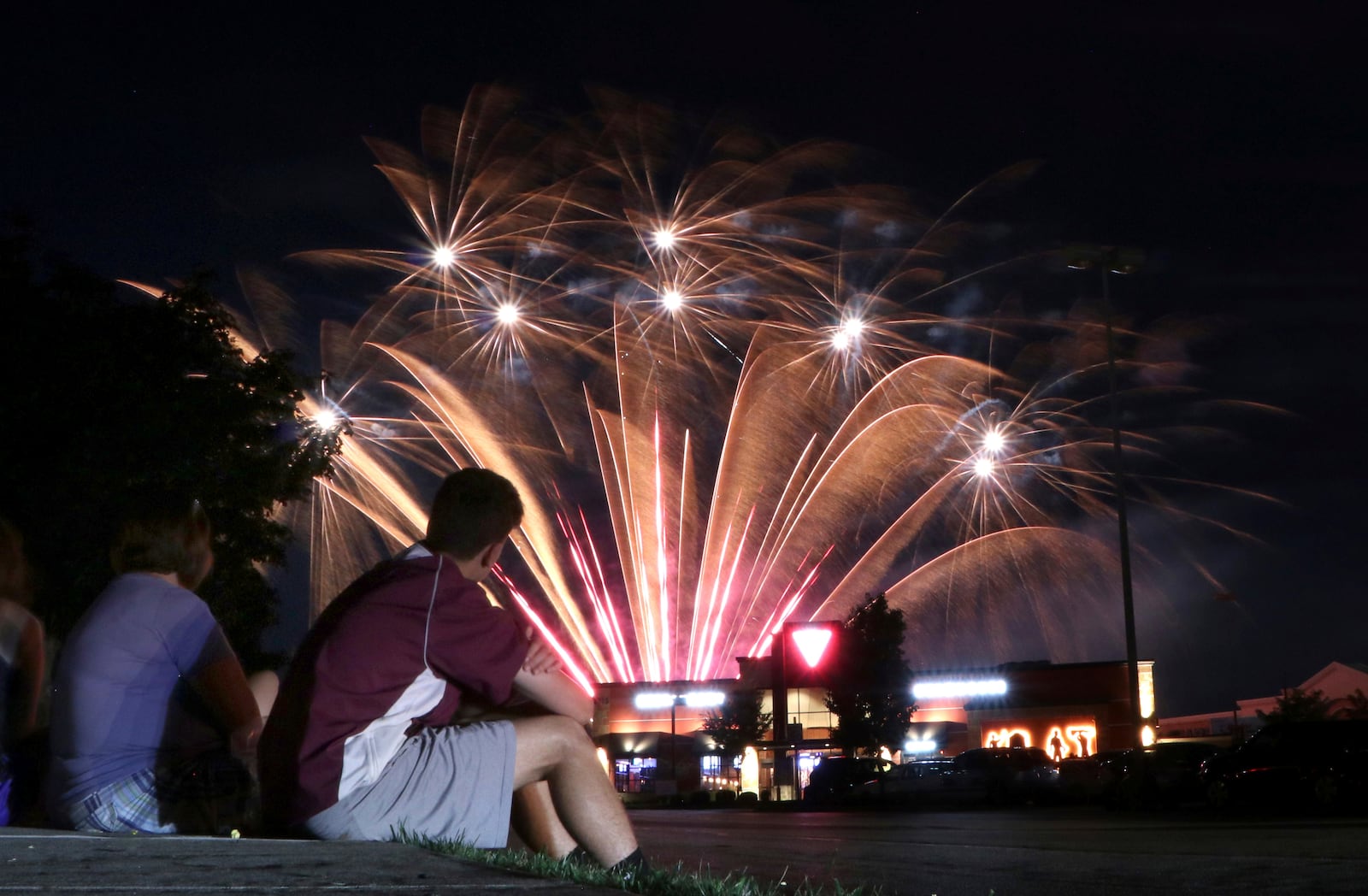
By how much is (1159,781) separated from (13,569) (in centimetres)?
2106

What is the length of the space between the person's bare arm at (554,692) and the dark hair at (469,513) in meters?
0.43

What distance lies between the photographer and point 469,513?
458 centimetres

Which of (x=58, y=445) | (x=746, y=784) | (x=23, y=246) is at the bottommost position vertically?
(x=746, y=784)

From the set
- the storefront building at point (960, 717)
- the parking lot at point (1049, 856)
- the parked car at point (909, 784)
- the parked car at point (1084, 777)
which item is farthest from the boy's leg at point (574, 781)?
the storefront building at point (960, 717)

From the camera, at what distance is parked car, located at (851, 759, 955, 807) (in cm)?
3031

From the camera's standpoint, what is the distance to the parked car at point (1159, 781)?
23641mm

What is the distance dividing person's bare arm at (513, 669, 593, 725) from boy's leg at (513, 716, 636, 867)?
0.14 m

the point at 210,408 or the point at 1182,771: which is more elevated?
the point at 210,408

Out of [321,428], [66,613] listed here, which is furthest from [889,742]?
[66,613]

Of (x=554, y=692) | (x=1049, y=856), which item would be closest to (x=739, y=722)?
(x=1049, y=856)

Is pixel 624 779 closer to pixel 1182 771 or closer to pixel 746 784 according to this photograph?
pixel 746 784

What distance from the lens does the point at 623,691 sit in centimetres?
7744

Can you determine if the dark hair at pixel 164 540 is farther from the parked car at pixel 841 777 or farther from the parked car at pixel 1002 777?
the parked car at pixel 841 777

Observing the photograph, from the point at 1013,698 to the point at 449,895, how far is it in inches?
2694
